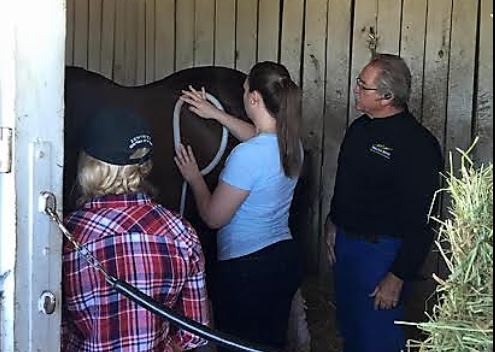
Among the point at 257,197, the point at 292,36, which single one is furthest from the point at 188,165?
the point at 292,36

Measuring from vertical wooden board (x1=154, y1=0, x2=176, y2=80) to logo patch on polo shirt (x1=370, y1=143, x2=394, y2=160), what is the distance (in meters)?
2.27

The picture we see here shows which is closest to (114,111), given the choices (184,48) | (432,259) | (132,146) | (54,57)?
(132,146)

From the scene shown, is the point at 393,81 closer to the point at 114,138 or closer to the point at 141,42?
the point at 114,138

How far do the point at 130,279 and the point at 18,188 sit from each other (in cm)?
39

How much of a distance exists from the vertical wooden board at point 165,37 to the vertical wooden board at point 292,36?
665 millimetres

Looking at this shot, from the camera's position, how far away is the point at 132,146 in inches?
80.8

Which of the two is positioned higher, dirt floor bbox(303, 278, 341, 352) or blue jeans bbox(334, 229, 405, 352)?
blue jeans bbox(334, 229, 405, 352)

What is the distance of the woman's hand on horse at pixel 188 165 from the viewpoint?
2932mm

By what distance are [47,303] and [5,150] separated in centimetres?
33

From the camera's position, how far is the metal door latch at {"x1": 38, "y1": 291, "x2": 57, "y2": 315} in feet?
6.01

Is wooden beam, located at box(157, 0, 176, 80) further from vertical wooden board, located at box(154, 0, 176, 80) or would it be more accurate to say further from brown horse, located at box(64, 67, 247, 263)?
brown horse, located at box(64, 67, 247, 263)

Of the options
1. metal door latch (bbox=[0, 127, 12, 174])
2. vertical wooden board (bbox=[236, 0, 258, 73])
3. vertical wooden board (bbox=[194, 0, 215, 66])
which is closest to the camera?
metal door latch (bbox=[0, 127, 12, 174])

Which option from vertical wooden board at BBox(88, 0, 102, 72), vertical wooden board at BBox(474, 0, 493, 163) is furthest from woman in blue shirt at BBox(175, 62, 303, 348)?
vertical wooden board at BBox(88, 0, 102, 72)

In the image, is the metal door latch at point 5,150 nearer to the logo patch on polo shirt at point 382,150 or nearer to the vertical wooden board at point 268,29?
the logo patch on polo shirt at point 382,150
